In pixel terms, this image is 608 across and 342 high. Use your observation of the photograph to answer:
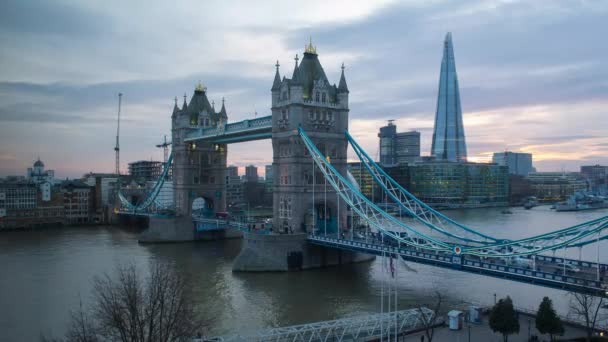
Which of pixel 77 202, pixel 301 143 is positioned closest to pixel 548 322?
pixel 301 143

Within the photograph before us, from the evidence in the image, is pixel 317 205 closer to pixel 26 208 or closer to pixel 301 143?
pixel 301 143

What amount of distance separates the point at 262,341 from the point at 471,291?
69.5 ft

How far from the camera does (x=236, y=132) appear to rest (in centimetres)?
6662

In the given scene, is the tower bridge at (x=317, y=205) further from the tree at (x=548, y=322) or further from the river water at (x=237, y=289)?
the tree at (x=548, y=322)

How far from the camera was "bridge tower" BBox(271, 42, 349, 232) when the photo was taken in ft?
180

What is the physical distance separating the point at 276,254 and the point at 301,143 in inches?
468

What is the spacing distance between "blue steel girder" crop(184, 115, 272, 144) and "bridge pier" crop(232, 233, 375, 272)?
14.9 metres

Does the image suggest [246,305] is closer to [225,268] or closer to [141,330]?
[225,268]

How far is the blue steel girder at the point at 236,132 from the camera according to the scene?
62.5 m

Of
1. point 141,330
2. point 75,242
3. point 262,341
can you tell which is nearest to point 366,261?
point 262,341

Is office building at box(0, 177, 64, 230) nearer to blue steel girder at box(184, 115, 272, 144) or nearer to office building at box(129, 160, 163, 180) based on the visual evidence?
blue steel girder at box(184, 115, 272, 144)

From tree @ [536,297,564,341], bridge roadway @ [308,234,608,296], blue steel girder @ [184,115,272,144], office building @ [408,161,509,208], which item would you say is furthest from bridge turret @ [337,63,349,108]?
office building @ [408,161,509,208]

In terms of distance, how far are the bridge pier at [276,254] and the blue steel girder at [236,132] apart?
14929 mm

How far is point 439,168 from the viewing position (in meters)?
174
